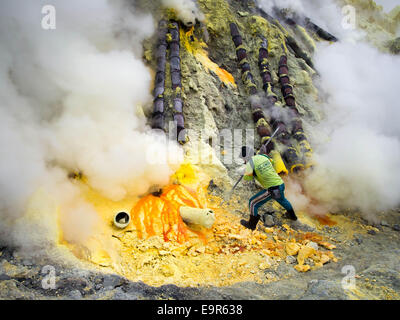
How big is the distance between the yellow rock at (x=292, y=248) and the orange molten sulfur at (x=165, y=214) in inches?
48.6

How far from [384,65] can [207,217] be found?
10.1 meters

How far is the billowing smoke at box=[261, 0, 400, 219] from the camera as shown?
16.0 feet

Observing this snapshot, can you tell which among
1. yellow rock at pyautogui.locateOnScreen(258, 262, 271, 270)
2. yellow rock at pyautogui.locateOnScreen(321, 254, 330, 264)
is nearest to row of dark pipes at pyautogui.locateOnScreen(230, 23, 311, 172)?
yellow rock at pyautogui.locateOnScreen(321, 254, 330, 264)

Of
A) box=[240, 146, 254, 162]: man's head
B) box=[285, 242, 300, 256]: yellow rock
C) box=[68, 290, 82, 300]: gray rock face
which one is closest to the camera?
box=[68, 290, 82, 300]: gray rock face

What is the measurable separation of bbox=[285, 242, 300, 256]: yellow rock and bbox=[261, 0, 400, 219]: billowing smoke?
1521 mm

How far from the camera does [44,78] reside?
164 inches

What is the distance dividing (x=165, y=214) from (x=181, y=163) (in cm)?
114

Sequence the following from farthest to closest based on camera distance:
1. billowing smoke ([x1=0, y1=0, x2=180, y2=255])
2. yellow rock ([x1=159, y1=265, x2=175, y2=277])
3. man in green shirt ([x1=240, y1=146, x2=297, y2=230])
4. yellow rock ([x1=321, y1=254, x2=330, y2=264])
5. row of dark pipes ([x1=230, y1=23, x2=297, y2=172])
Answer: row of dark pipes ([x1=230, y1=23, x2=297, y2=172]) → man in green shirt ([x1=240, y1=146, x2=297, y2=230]) → yellow rock ([x1=321, y1=254, x2=330, y2=264]) → billowing smoke ([x1=0, y1=0, x2=180, y2=255]) → yellow rock ([x1=159, y1=265, x2=175, y2=277])

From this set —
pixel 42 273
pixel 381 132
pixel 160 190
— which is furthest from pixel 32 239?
pixel 381 132

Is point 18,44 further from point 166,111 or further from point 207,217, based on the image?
point 207,217

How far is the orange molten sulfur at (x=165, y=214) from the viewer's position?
3602 millimetres

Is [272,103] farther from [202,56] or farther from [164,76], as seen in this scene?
[164,76]

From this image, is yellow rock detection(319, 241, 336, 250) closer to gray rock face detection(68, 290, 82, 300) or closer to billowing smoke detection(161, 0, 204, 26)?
gray rock face detection(68, 290, 82, 300)

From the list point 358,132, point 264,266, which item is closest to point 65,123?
point 264,266
